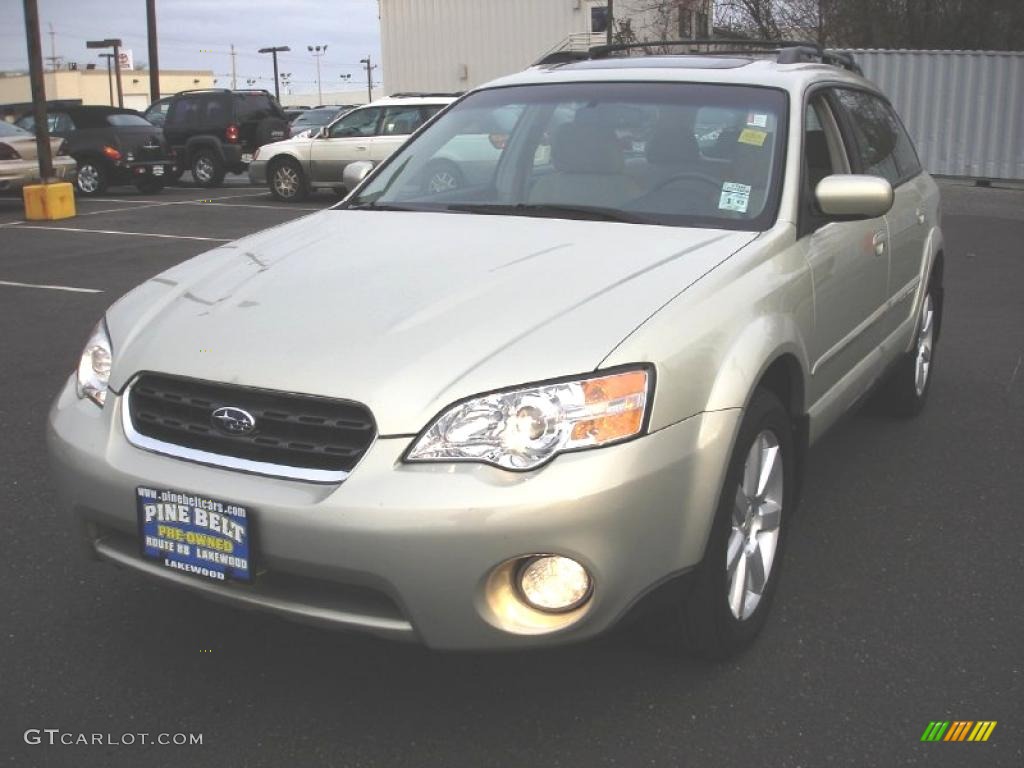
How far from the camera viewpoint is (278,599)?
264cm

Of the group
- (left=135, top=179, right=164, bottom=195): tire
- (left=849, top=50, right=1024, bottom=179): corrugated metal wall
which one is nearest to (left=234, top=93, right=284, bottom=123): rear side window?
(left=135, top=179, right=164, bottom=195): tire

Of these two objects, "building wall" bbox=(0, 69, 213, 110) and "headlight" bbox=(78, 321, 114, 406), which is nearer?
"headlight" bbox=(78, 321, 114, 406)

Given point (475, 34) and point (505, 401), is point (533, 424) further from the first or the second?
point (475, 34)

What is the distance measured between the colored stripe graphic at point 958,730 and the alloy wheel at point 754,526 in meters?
0.55

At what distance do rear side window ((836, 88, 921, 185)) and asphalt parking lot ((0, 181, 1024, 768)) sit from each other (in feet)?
4.35

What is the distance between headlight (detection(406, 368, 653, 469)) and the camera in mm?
2512

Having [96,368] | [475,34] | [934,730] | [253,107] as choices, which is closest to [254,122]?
[253,107]

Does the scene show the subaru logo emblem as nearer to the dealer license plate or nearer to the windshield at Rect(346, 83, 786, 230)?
the dealer license plate

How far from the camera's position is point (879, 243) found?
4.35 meters

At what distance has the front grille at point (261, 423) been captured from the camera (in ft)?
8.46

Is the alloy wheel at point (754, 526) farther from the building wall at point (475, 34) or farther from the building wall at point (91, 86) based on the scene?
the building wall at point (91, 86)

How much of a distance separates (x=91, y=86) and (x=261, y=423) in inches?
4024

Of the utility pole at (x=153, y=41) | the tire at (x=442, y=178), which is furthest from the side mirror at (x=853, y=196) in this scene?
the utility pole at (x=153, y=41)

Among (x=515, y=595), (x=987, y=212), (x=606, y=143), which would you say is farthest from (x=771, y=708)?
(x=987, y=212)
